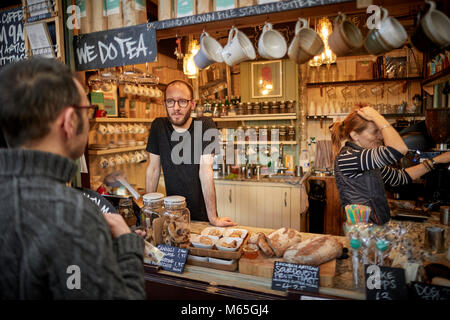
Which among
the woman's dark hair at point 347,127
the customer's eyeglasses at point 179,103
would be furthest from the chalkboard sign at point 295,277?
the customer's eyeglasses at point 179,103

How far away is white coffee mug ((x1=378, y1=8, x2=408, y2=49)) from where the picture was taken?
138 centimetres

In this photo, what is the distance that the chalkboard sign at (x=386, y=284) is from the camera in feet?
3.66

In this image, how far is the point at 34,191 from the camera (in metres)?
0.77

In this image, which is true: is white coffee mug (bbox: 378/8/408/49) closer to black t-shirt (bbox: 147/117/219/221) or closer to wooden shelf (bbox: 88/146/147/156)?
black t-shirt (bbox: 147/117/219/221)

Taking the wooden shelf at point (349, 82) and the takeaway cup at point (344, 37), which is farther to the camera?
the wooden shelf at point (349, 82)

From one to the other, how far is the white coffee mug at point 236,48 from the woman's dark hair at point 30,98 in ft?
3.31

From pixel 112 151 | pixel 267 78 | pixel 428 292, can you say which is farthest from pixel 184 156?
pixel 267 78

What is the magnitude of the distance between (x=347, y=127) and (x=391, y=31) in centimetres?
90

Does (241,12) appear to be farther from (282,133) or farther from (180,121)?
(282,133)

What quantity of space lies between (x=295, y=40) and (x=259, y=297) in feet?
3.94

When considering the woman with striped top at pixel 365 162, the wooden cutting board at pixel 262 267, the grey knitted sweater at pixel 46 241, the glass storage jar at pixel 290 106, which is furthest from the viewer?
the glass storage jar at pixel 290 106

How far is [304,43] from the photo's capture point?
1.53m

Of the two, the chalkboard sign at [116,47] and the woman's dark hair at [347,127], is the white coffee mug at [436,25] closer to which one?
the woman's dark hair at [347,127]

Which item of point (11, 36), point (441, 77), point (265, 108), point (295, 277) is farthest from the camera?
point (265, 108)
